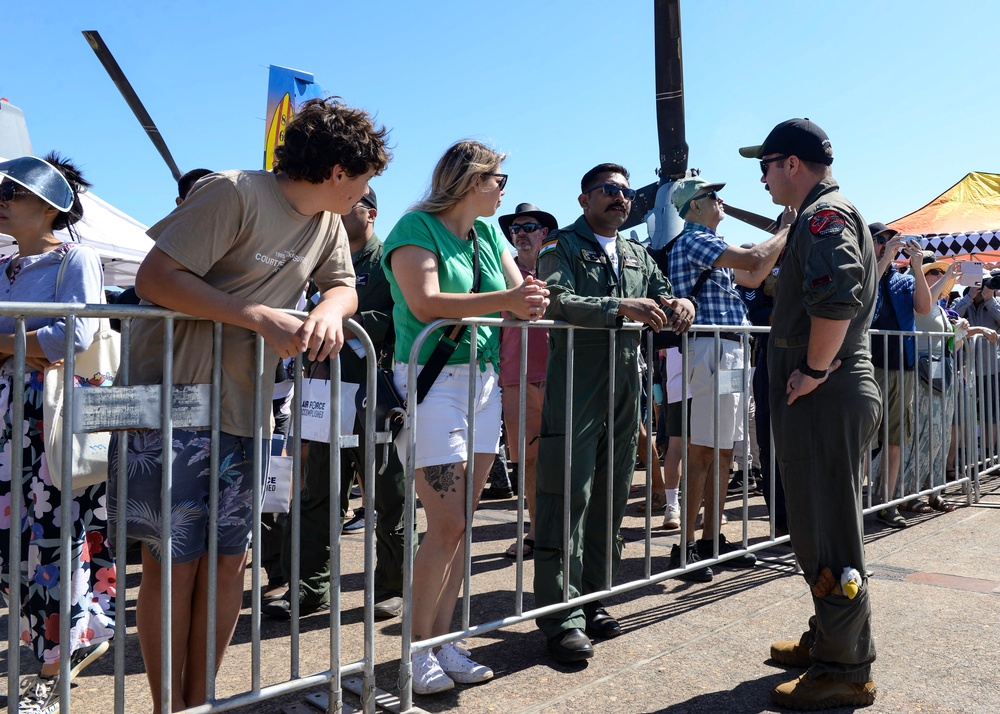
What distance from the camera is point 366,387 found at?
2.97 meters

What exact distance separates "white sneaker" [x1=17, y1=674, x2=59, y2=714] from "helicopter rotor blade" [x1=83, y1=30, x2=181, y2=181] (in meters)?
10.6

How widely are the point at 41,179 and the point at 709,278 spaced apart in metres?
3.60

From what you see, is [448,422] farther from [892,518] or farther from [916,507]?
[916,507]

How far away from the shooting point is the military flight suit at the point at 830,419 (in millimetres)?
2932

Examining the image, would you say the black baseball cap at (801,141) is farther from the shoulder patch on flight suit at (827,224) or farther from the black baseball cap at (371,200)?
the black baseball cap at (371,200)

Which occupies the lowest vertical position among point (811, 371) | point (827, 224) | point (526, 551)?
point (526, 551)

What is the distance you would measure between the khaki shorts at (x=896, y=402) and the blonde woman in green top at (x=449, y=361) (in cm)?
387

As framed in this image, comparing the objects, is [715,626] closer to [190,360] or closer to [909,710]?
[909,710]

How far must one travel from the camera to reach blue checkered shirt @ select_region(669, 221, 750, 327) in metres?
4.73

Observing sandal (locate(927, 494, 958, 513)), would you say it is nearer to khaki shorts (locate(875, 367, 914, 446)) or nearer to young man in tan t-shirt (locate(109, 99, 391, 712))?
khaki shorts (locate(875, 367, 914, 446))

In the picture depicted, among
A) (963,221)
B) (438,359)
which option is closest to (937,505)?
(438,359)

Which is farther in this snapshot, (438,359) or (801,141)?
(801,141)

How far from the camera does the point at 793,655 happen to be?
3.24 metres

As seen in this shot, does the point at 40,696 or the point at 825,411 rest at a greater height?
the point at 825,411
